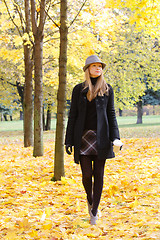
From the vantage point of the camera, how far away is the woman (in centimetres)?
360

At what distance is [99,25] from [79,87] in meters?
7.04

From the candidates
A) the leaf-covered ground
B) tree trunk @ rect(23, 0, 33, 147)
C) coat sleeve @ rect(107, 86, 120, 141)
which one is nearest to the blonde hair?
coat sleeve @ rect(107, 86, 120, 141)

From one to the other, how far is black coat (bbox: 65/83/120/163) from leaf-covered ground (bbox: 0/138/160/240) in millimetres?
791

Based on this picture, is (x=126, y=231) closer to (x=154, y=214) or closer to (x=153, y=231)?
(x=153, y=231)

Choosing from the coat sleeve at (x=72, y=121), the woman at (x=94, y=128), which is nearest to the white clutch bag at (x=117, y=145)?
the woman at (x=94, y=128)

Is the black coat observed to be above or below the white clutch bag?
above

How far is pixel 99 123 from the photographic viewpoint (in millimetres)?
3584

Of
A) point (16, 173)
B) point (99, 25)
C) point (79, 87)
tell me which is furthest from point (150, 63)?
point (79, 87)

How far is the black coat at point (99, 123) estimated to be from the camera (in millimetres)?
3584

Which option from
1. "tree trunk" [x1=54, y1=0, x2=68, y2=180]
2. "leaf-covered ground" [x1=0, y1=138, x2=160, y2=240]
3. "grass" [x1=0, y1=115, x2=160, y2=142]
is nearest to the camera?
"leaf-covered ground" [x1=0, y1=138, x2=160, y2=240]

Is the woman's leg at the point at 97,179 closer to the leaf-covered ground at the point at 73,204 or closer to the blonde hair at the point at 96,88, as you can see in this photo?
the leaf-covered ground at the point at 73,204

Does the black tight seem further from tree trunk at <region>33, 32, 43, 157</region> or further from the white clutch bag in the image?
tree trunk at <region>33, 32, 43, 157</region>

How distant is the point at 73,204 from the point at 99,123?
5.43 feet

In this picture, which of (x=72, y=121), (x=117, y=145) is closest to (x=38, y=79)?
(x=72, y=121)
